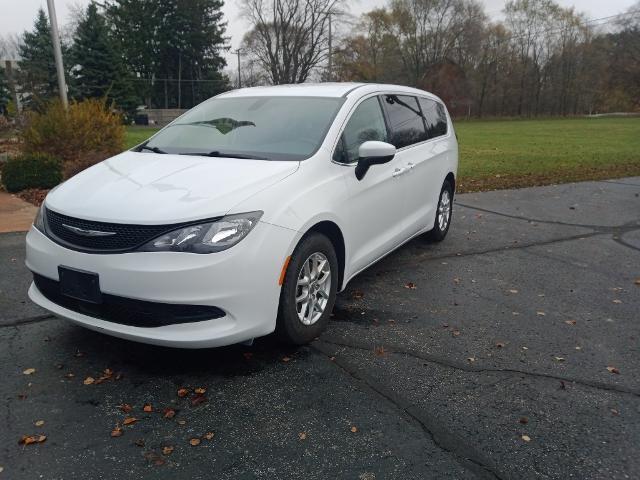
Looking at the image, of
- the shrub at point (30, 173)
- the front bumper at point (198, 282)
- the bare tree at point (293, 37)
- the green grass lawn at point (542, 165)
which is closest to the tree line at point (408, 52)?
the bare tree at point (293, 37)

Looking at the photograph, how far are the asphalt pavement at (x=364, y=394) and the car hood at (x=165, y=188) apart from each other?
0.98m

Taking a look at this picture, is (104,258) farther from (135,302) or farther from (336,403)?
(336,403)

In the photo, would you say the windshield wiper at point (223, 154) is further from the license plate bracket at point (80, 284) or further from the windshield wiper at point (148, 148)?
the license plate bracket at point (80, 284)

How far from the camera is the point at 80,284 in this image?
309 cm

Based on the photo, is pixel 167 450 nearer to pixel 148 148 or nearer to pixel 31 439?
pixel 31 439

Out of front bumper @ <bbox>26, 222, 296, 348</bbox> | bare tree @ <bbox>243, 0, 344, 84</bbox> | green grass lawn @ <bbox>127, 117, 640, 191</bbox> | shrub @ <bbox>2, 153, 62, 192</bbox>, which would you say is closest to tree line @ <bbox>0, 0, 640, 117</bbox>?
bare tree @ <bbox>243, 0, 344, 84</bbox>

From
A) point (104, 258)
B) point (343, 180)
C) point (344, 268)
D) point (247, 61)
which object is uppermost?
point (247, 61)

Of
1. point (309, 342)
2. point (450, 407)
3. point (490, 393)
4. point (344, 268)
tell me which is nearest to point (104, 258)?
point (309, 342)

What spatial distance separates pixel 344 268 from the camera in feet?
13.3

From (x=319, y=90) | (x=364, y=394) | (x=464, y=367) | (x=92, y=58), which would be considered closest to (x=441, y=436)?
(x=364, y=394)

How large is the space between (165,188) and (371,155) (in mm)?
1508

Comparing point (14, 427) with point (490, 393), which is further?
point (490, 393)

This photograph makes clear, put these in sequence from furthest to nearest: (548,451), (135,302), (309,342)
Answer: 1. (309,342)
2. (135,302)
3. (548,451)

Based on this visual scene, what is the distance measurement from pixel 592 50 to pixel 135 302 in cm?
7347
